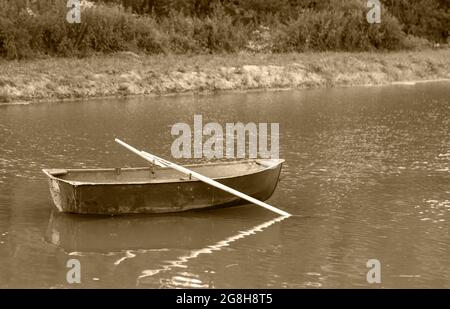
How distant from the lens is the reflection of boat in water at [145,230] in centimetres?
1853

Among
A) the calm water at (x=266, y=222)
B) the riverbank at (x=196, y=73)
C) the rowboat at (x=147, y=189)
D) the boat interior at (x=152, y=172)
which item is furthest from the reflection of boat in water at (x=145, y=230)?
the riverbank at (x=196, y=73)

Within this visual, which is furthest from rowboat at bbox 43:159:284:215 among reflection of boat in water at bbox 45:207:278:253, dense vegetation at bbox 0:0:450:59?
dense vegetation at bbox 0:0:450:59

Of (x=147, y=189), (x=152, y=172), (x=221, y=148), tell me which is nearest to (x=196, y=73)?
(x=221, y=148)

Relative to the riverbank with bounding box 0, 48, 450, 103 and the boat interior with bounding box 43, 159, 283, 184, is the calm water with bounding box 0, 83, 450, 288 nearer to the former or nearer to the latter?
the boat interior with bounding box 43, 159, 283, 184

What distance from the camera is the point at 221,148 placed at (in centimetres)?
3045

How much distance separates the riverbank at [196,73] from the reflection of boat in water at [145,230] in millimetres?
22972

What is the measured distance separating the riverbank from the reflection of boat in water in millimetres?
22972

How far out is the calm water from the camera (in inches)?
652

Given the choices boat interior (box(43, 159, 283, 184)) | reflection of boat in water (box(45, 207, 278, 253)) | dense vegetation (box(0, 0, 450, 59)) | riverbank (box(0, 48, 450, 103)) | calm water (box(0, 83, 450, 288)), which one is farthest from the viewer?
dense vegetation (box(0, 0, 450, 59))

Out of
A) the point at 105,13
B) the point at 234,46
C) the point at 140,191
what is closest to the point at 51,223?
the point at 140,191

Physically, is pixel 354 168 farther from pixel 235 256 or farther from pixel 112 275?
pixel 112 275

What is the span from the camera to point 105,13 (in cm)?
5216

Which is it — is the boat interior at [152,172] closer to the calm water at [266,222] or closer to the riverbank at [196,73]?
the calm water at [266,222]

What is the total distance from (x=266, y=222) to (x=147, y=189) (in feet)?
9.10
